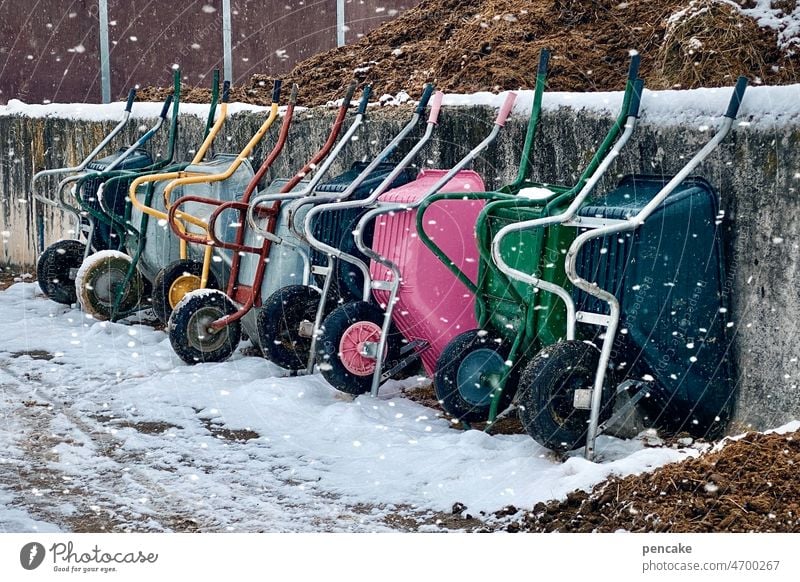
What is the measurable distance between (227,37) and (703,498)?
9.92 m

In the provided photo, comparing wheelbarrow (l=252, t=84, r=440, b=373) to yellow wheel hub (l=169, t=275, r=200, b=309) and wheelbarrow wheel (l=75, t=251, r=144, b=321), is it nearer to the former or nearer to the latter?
yellow wheel hub (l=169, t=275, r=200, b=309)

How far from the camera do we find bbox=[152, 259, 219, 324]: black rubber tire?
22.3 feet

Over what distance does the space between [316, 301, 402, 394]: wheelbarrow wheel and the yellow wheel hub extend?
5.66 feet

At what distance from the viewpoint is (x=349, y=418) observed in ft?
16.7

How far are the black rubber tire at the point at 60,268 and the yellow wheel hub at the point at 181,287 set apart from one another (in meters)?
1.47

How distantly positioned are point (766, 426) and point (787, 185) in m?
0.85

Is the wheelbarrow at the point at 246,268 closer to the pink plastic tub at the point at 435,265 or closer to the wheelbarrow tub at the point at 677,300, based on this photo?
the pink plastic tub at the point at 435,265

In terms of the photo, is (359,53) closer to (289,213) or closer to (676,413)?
(289,213)

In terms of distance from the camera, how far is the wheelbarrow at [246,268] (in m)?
6.00

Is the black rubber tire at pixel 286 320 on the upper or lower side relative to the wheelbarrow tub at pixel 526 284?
lower

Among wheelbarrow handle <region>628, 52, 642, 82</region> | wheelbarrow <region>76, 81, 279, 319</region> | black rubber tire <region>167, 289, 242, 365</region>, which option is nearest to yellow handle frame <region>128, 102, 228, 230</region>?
wheelbarrow <region>76, 81, 279, 319</region>

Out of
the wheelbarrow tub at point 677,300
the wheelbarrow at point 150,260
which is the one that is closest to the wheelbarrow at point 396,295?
the wheelbarrow tub at point 677,300

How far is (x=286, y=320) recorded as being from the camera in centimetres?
584

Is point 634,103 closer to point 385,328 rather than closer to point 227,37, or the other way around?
point 385,328
